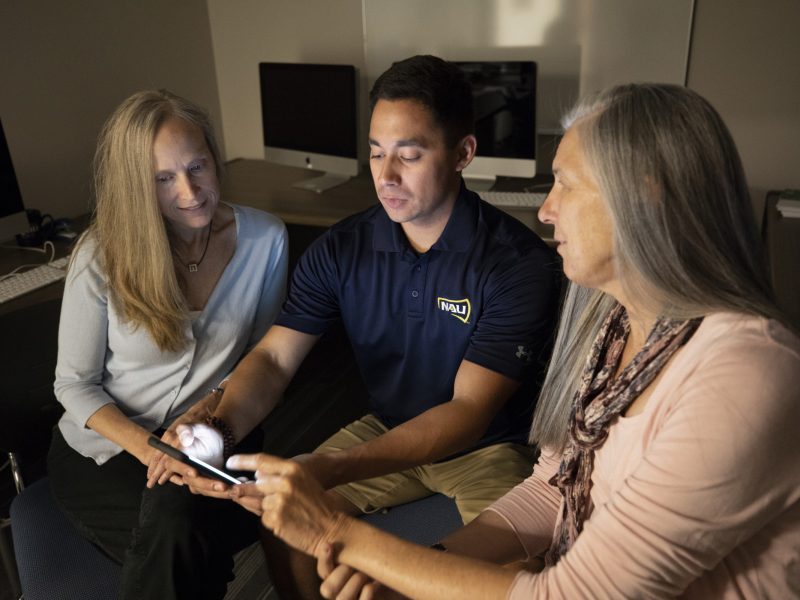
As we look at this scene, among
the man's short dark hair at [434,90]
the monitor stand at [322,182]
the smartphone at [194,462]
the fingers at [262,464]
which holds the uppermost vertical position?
the man's short dark hair at [434,90]

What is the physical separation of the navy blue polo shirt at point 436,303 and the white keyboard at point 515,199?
113 centimetres

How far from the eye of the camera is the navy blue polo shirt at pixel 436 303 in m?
1.40

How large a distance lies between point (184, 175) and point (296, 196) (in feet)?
4.62

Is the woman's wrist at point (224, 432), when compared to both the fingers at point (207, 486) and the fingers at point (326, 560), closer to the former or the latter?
the fingers at point (207, 486)

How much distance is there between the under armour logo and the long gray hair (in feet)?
1.60

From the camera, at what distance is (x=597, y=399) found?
1039 millimetres

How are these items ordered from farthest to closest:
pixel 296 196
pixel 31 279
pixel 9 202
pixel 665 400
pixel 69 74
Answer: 1. pixel 296 196
2. pixel 69 74
3. pixel 9 202
4. pixel 31 279
5. pixel 665 400

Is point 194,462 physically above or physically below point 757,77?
below

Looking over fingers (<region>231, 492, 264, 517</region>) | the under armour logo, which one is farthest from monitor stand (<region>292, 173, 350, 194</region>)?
fingers (<region>231, 492, 264, 517</region>)

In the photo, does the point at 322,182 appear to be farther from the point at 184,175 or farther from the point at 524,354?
the point at 524,354

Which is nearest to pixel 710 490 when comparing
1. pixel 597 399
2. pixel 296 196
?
pixel 597 399

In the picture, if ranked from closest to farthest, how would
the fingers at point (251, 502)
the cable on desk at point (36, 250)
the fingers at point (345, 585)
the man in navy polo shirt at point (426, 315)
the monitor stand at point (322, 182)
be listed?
the fingers at point (345, 585) < the fingers at point (251, 502) < the man in navy polo shirt at point (426, 315) < the cable on desk at point (36, 250) < the monitor stand at point (322, 182)

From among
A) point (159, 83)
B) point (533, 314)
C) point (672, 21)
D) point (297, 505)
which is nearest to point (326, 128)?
point (159, 83)

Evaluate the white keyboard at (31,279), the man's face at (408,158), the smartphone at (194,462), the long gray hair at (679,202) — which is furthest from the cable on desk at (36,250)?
the long gray hair at (679,202)
